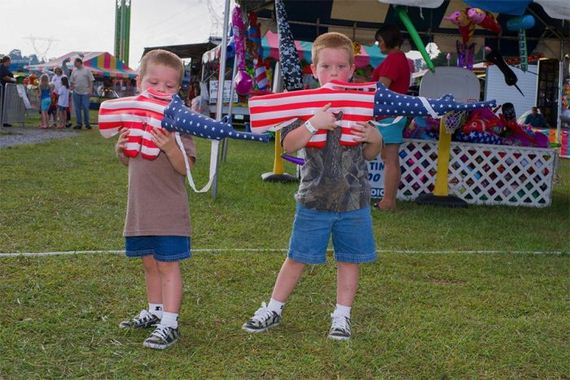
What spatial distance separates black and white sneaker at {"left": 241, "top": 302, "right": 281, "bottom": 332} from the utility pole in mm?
65036

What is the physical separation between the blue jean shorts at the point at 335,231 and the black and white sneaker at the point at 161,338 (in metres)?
0.66

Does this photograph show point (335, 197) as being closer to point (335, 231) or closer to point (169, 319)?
point (335, 231)

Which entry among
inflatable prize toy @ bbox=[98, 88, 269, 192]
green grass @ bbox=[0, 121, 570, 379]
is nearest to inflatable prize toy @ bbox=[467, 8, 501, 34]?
green grass @ bbox=[0, 121, 570, 379]

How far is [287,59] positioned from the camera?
7273 millimetres

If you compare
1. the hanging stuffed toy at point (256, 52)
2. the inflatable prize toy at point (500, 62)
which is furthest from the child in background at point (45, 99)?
the inflatable prize toy at point (500, 62)

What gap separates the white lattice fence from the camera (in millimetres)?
8047

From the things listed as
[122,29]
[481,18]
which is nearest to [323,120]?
[481,18]

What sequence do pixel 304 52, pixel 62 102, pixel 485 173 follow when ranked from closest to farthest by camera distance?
1. pixel 485 173
2. pixel 304 52
3. pixel 62 102

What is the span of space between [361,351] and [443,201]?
4.88 metres

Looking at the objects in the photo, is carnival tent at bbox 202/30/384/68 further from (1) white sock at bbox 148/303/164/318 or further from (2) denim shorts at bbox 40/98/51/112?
(1) white sock at bbox 148/303/164/318

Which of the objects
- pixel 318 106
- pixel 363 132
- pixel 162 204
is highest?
pixel 318 106

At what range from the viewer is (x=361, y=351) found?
9.86 feet

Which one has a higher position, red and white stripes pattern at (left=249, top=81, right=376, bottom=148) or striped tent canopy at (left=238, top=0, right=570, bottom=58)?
striped tent canopy at (left=238, top=0, right=570, bottom=58)

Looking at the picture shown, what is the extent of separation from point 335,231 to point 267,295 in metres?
0.79
